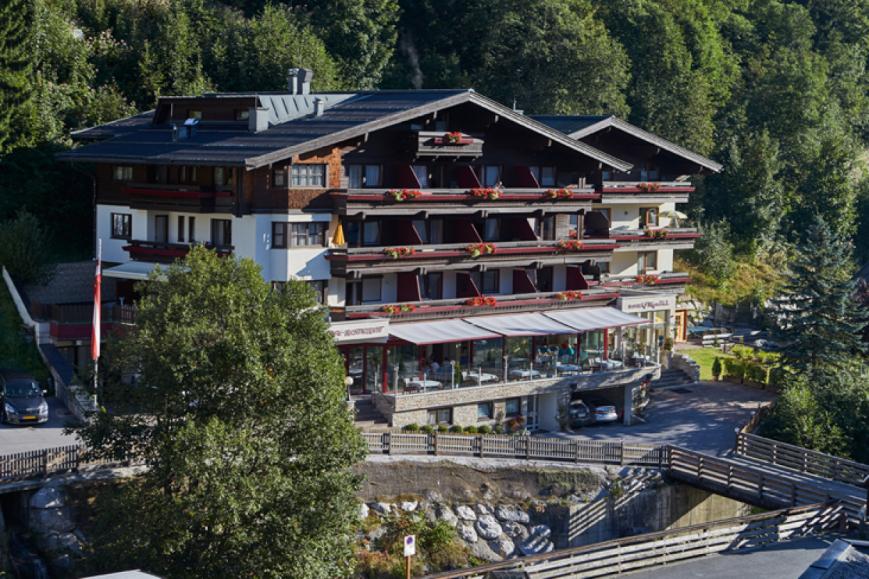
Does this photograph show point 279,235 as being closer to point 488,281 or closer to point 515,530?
point 488,281

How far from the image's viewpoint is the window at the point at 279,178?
5069 cm

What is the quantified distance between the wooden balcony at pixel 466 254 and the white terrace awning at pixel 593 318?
226cm

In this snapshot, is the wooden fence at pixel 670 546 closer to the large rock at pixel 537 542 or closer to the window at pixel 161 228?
the large rock at pixel 537 542

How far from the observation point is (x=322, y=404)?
35938 millimetres

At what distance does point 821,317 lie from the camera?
58969 millimetres

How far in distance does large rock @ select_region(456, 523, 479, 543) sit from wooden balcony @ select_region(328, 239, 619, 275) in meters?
11.0

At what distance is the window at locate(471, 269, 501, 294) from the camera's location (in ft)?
188

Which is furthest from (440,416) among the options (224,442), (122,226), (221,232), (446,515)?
(224,442)

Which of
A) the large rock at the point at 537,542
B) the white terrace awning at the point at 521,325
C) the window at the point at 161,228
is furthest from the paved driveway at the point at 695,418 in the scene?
the window at the point at 161,228

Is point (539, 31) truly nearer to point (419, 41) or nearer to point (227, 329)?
point (419, 41)

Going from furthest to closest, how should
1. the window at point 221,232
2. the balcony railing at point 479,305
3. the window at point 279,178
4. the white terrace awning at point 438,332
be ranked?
the window at point 221,232
the balcony railing at point 479,305
the white terrace awning at point 438,332
the window at point 279,178

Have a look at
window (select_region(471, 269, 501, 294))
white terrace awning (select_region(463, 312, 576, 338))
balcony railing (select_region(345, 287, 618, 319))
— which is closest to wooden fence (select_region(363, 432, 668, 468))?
white terrace awning (select_region(463, 312, 576, 338))

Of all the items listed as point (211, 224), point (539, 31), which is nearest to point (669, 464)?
point (211, 224)

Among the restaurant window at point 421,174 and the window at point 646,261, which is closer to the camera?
the restaurant window at point 421,174
